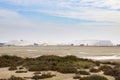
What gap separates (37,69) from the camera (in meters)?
27.9

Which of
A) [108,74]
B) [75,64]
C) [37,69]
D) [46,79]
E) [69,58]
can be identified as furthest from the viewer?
[69,58]

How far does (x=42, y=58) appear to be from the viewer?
1361 inches

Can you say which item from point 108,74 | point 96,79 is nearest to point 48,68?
point 108,74

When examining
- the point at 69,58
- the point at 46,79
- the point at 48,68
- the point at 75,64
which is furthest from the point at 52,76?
the point at 69,58

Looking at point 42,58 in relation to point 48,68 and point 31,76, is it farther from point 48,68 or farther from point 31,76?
point 31,76

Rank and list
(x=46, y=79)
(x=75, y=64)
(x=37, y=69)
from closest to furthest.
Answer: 1. (x=46, y=79)
2. (x=37, y=69)
3. (x=75, y=64)

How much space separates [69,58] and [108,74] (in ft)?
28.7

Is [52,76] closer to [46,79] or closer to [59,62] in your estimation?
[46,79]

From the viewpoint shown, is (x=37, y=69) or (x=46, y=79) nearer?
(x=46, y=79)

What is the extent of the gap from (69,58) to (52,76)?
976 cm

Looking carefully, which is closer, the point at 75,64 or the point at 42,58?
the point at 75,64

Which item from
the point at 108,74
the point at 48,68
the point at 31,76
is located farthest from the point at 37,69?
the point at 108,74

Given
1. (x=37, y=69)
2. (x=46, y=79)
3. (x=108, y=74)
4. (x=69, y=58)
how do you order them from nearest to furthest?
1. (x=46, y=79)
2. (x=108, y=74)
3. (x=37, y=69)
4. (x=69, y=58)

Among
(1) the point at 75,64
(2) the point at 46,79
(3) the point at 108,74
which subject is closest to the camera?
(2) the point at 46,79
